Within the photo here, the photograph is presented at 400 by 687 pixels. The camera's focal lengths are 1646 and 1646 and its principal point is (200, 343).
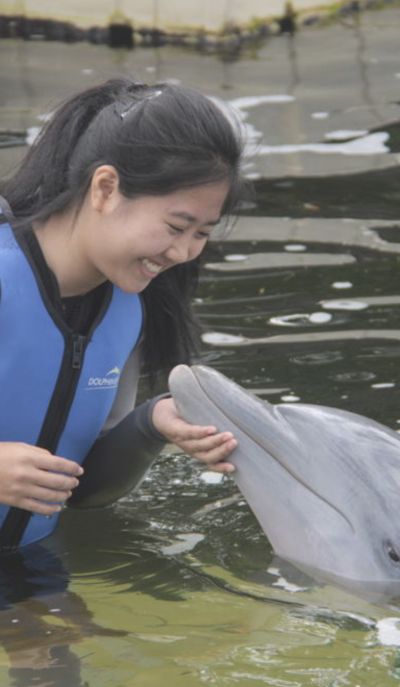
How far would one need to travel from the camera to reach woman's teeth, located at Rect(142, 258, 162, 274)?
5110mm

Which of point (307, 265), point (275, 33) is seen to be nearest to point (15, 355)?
point (307, 265)

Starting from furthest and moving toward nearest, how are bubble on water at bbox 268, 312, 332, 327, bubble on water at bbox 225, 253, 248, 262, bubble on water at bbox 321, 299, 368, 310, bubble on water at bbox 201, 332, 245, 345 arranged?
bubble on water at bbox 225, 253, 248, 262
bubble on water at bbox 321, 299, 368, 310
bubble on water at bbox 268, 312, 332, 327
bubble on water at bbox 201, 332, 245, 345

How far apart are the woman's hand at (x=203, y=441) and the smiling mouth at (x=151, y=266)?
1.84 ft

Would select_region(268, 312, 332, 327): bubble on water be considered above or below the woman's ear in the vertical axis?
below

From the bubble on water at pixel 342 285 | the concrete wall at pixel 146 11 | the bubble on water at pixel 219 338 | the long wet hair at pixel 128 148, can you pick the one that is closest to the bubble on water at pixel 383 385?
the bubble on water at pixel 219 338

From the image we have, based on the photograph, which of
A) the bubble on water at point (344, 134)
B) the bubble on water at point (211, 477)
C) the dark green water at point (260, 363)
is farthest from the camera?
the bubble on water at point (344, 134)

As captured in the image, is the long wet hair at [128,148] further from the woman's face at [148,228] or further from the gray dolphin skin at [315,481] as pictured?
the gray dolphin skin at [315,481]

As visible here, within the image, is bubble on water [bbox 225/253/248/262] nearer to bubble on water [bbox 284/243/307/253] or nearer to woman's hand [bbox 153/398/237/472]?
bubble on water [bbox 284/243/307/253]

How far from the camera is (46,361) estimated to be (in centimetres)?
543

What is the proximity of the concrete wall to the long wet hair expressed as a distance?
29.1ft

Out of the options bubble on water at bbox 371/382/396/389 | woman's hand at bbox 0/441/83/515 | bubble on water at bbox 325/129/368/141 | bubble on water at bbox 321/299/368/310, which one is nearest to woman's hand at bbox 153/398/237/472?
woman's hand at bbox 0/441/83/515

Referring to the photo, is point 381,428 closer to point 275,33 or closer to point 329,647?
point 329,647

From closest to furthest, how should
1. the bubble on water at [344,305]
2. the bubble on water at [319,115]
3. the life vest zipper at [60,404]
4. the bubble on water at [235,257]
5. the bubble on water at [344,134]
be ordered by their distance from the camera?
the life vest zipper at [60,404] < the bubble on water at [344,305] < the bubble on water at [235,257] < the bubble on water at [344,134] < the bubble on water at [319,115]

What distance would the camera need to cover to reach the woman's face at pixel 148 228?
5.00m
